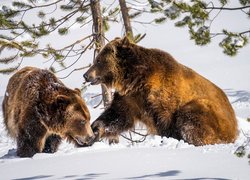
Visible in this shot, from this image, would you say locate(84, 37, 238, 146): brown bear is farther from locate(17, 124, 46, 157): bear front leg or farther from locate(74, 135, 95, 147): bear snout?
locate(17, 124, 46, 157): bear front leg

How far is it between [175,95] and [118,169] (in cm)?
242

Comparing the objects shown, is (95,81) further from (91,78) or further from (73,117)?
(73,117)

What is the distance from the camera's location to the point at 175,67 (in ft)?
19.0

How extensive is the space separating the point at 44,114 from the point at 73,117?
1.44 ft

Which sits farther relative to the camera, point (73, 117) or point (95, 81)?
point (73, 117)

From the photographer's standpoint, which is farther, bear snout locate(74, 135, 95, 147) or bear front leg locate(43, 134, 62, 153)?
bear front leg locate(43, 134, 62, 153)

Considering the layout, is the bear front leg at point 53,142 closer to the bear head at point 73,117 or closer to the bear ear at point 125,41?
the bear head at point 73,117

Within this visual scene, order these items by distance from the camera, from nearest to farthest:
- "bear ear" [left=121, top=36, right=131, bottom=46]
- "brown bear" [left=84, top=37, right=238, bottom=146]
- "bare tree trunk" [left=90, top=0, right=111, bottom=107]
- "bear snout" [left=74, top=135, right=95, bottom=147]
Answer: "brown bear" [left=84, top=37, right=238, bottom=146]
"bear ear" [left=121, top=36, right=131, bottom=46]
"bear snout" [left=74, top=135, right=95, bottom=147]
"bare tree trunk" [left=90, top=0, right=111, bottom=107]

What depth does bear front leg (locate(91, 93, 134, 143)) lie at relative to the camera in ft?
20.0

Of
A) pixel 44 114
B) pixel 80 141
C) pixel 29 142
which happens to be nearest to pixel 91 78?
pixel 44 114

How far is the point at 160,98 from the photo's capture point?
5668 millimetres

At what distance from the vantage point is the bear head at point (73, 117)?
20.6 feet

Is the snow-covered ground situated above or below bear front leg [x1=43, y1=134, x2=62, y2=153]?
above

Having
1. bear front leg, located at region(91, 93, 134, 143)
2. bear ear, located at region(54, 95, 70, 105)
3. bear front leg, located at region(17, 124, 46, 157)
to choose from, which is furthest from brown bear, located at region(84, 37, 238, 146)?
bear front leg, located at region(17, 124, 46, 157)
